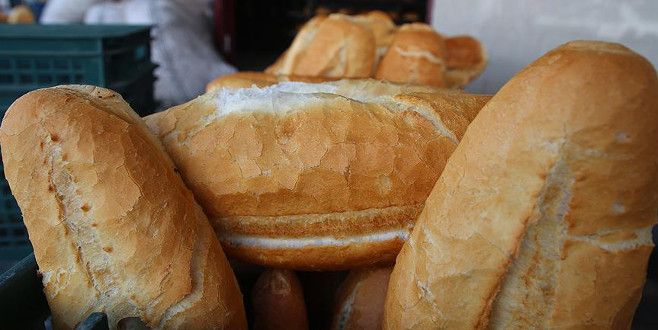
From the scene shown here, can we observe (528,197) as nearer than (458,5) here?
Yes

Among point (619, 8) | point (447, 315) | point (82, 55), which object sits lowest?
point (447, 315)

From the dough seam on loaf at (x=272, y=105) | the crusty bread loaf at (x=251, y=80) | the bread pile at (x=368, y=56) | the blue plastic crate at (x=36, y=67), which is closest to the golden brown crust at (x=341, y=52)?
the bread pile at (x=368, y=56)

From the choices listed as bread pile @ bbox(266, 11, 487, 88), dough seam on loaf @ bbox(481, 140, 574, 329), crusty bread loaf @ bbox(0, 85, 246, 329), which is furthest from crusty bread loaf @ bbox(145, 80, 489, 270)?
bread pile @ bbox(266, 11, 487, 88)

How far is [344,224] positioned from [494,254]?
25cm

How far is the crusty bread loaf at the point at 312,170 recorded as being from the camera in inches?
26.8

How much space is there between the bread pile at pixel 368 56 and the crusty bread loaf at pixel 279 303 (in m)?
0.77

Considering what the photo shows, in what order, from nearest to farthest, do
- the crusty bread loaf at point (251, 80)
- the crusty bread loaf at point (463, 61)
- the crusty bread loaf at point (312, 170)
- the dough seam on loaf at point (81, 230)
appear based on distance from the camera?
the dough seam on loaf at point (81, 230)
the crusty bread loaf at point (312, 170)
the crusty bread loaf at point (251, 80)
the crusty bread loaf at point (463, 61)

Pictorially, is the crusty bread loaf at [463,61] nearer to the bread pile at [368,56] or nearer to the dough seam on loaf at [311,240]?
the bread pile at [368,56]

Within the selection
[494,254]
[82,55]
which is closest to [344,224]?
[494,254]

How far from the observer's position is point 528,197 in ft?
1.58

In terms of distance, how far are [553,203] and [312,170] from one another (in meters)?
0.32

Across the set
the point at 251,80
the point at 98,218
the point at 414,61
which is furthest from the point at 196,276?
the point at 414,61

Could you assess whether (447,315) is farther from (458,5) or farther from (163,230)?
(458,5)

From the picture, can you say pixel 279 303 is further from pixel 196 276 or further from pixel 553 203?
pixel 553 203
